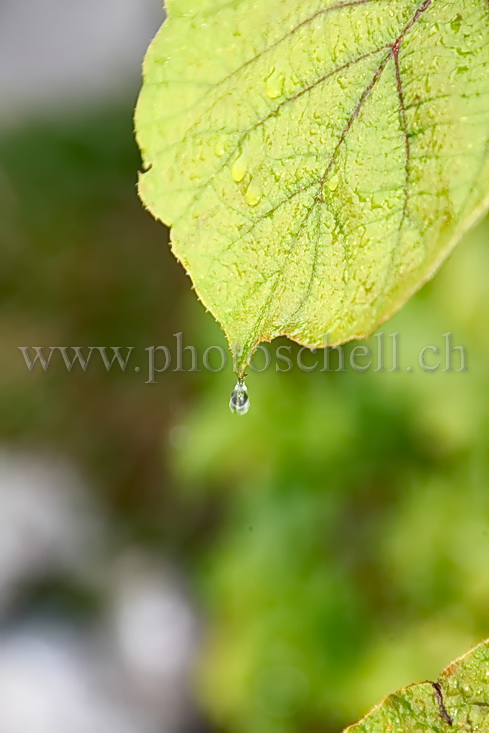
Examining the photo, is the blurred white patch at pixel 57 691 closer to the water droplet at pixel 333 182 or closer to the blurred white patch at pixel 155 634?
the blurred white patch at pixel 155 634

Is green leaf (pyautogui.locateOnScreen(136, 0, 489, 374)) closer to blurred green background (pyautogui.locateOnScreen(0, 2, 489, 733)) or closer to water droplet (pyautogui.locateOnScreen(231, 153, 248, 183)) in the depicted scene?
water droplet (pyautogui.locateOnScreen(231, 153, 248, 183))

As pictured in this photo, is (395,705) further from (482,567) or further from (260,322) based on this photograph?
(482,567)

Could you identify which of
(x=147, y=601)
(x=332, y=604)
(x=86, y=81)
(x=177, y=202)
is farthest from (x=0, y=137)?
(x=177, y=202)

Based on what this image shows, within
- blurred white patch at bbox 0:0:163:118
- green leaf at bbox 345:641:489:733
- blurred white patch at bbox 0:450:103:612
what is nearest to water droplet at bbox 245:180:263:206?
green leaf at bbox 345:641:489:733

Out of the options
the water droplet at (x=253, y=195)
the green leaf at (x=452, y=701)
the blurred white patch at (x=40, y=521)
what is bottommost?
the green leaf at (x=452, y=701)

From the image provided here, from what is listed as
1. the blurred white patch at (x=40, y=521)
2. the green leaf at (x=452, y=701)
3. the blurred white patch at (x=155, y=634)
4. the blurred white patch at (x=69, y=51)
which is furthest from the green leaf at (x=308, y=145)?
the blurred white patch at (x=69, y=51)

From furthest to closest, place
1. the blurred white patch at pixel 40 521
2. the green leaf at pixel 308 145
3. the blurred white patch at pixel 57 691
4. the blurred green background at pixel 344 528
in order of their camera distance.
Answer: the blurred white patch at pixel 40 521, the blurred white patch at pixel 57 691, the blurred green background at pixel 344 528, the green leaf at pixel 308 145

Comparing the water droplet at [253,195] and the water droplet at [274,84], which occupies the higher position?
the water droplet at [274,84]
